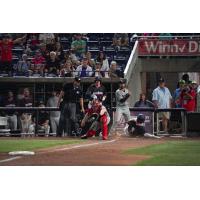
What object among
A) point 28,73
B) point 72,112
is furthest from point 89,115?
point 28,73

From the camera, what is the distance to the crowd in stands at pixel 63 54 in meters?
9.46

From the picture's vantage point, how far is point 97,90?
30.9 feet

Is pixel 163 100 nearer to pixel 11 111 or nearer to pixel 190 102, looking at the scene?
pixel 190 102

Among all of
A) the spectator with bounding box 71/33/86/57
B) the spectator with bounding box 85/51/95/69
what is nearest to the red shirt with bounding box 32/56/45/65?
the spectator with bounding box 71/33/86/57

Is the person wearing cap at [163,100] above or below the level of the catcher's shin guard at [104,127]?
above

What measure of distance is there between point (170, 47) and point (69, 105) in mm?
1187

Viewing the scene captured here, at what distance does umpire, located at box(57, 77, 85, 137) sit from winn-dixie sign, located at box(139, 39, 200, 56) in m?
0.77

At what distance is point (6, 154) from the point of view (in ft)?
30.2

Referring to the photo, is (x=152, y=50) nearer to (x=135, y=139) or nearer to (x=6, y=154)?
(x=135, y=139)

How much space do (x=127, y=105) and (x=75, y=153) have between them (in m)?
0.75

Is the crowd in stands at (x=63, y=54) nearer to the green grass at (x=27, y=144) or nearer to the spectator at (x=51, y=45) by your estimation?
the spectator at (x=51, y=45)

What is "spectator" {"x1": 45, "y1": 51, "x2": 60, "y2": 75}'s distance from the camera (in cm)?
955

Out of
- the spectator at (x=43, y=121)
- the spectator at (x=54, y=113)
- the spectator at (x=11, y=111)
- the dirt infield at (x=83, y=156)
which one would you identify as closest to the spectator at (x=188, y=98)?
the dirt infield at (x=83, y=156)

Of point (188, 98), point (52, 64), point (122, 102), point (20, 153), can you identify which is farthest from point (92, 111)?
point (188, 98)
